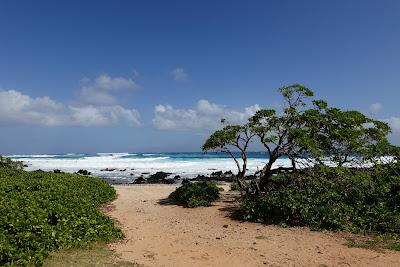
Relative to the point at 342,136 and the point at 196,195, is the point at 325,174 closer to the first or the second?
the point at 342,136

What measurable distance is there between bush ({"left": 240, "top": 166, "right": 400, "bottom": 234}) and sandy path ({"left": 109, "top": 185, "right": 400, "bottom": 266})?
774 millimetres

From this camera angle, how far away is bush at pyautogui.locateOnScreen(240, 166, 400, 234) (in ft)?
45.5

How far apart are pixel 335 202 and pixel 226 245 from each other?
5191 mm

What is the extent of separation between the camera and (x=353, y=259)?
1061 centimetres

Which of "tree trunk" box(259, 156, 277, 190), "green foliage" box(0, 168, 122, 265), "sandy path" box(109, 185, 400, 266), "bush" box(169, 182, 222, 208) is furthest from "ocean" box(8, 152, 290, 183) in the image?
"green foliage" box(0, 168, 122, 265)

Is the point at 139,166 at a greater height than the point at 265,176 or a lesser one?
lesser

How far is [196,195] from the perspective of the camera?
1972 cm

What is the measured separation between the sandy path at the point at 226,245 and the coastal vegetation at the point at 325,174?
0.99 meters

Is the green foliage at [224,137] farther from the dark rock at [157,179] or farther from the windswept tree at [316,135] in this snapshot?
the dark rock at [157,179]

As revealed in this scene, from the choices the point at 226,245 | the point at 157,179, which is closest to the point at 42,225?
the point at 226,245

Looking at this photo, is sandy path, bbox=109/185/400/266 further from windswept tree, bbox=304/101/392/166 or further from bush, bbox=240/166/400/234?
windswept tree, bbox=304/101/392/166

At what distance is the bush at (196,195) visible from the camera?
1886cm

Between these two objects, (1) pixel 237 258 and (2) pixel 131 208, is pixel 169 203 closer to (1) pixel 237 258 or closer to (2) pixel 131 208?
(2) pixel 131 208

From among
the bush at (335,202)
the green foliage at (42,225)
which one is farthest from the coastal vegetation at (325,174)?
the green foliage at (42,225)
